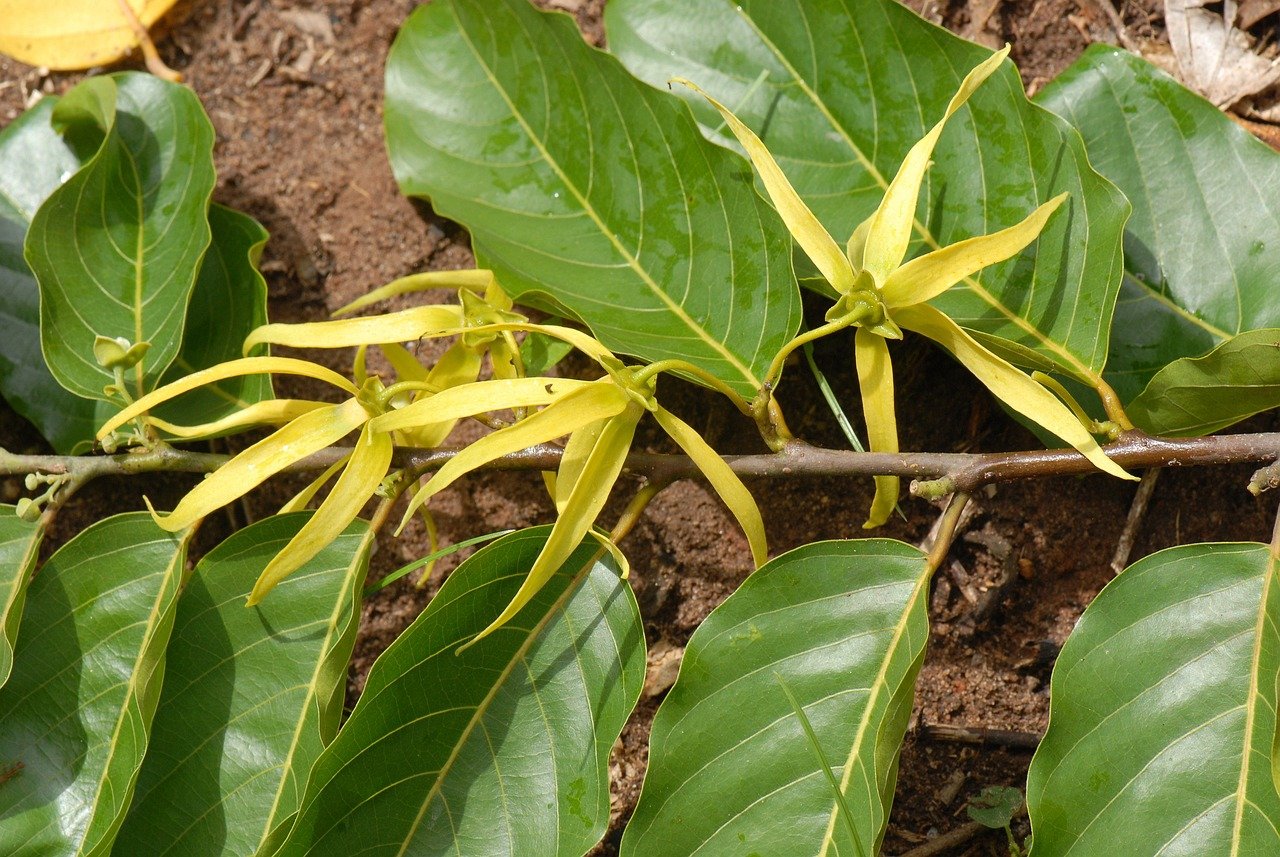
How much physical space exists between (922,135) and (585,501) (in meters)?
0.82

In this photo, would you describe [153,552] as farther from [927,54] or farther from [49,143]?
[927,54]

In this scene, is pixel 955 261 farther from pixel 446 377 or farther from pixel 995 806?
pixel 995 806

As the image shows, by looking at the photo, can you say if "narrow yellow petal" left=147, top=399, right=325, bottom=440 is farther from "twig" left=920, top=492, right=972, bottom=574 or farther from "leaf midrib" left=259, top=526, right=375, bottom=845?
"twig" left=920, top=492, right=972, bottom=574

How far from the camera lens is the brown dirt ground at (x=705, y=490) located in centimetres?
180

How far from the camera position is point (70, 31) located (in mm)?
2059

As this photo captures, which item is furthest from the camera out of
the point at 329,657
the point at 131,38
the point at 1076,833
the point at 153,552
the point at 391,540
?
the point at 131,38

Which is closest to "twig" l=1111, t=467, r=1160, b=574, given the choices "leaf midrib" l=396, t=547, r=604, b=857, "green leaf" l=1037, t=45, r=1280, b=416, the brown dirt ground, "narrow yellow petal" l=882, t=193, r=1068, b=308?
the brown dirt ground

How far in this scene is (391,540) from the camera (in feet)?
6.39

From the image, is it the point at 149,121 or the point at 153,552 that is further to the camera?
the point at 149,121

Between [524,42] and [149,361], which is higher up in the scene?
[524,42]

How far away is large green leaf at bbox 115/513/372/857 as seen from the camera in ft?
5.02

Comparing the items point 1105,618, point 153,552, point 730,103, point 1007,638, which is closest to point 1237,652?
point 1105,618

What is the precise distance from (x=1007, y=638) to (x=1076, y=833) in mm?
505

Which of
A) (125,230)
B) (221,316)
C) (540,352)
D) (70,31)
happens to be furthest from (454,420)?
(70,31)
